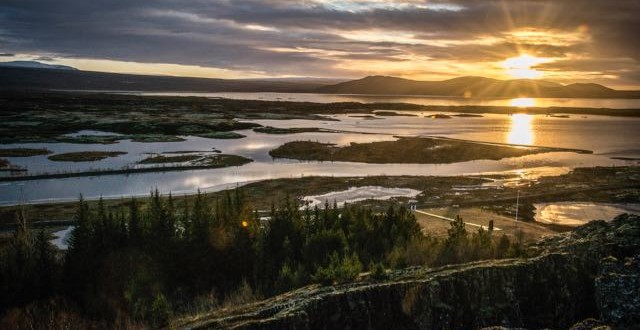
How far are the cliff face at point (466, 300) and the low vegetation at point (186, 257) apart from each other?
648 centimetres

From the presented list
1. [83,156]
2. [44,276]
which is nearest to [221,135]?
[83,156]

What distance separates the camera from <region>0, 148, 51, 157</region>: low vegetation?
253ft

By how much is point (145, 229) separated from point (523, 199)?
122 feet

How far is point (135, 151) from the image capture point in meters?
85.2

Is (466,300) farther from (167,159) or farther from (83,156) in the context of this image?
(83,156)

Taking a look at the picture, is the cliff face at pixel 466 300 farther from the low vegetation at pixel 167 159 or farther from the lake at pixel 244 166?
the low vegetation at pixel 167 159

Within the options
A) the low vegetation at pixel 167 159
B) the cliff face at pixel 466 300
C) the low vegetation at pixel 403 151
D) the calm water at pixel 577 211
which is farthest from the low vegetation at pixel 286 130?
the cliff face at pixel 466 300

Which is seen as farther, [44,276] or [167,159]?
[167,159]

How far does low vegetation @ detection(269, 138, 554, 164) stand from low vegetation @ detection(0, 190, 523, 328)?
2083 inches

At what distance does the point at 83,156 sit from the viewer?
76.9m

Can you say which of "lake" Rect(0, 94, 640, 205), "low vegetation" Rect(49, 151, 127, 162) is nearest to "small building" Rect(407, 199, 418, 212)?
"lake" Rect(0, 94, 640, 205)

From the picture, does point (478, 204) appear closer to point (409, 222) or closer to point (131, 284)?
point (409, 222)

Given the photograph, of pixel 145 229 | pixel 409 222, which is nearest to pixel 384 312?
pixel 409 222

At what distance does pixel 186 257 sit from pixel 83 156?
61.7m
